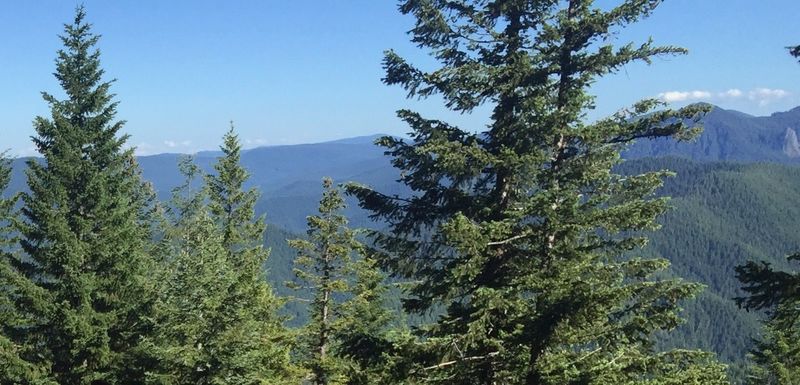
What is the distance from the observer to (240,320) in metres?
18.1

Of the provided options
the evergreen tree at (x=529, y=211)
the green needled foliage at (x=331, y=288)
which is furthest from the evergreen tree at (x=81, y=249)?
the evergreen tree at (x=529, y=211)

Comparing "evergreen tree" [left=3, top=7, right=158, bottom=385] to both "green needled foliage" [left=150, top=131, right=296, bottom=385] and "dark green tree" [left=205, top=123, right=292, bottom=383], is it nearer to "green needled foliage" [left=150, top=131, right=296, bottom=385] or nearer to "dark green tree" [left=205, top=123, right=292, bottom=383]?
"green needled foliage" [left=150, top=131, right=296, bottom=385]

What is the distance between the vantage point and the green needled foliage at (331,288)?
24.3 meters

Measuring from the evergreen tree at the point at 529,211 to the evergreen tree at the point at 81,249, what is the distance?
1282 cm

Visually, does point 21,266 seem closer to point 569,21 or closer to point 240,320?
point 240,320

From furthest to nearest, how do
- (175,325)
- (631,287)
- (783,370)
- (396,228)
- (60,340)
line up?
(783,370) < (60,340) < (175,325) < (396,228) < (631,287)

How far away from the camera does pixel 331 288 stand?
24500 mm

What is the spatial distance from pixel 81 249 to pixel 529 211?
16.1 metres

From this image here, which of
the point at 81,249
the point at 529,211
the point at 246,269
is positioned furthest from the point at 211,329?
the point at 529,211

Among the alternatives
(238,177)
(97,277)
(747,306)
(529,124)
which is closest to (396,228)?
(529,124)

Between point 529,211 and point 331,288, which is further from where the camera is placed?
point 331,288

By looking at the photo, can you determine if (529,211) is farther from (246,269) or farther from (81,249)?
(81,249)

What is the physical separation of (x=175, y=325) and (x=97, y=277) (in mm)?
4806

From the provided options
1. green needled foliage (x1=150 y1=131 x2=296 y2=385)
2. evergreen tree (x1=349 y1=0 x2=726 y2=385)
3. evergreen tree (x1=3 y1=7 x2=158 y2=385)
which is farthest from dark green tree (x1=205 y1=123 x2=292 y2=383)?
evergreen tree (x1=349 y1=0 x2=726 y2=385)
